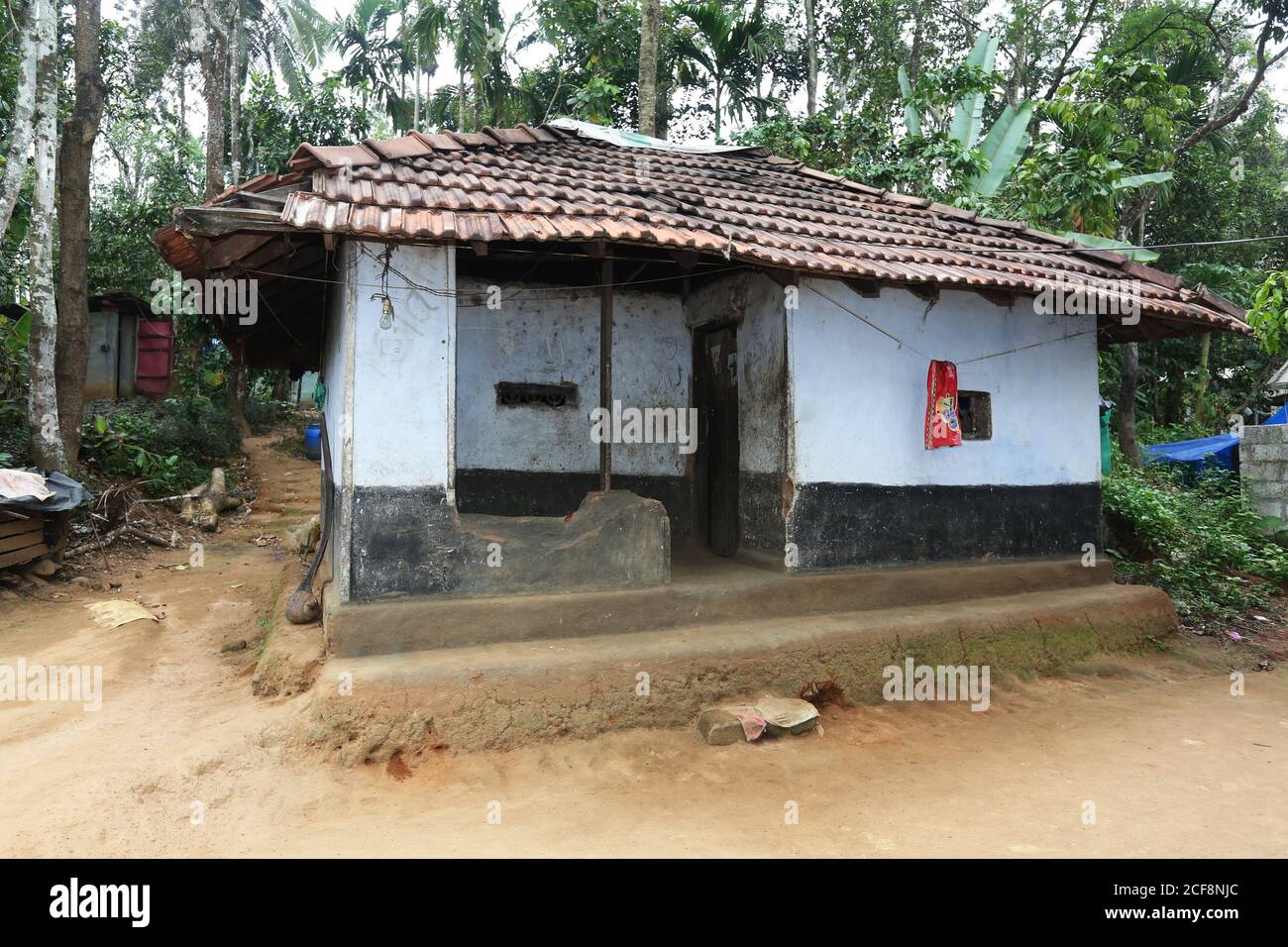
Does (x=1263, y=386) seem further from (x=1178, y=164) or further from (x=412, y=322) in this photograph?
(x=412, y=322)

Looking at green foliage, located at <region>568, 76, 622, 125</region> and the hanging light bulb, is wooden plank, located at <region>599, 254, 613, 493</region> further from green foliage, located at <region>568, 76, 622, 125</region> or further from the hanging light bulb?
green foliage, located at <region>568, 76, 622, 125</region>

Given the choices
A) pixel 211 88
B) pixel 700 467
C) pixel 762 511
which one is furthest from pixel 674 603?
pixel 211 88

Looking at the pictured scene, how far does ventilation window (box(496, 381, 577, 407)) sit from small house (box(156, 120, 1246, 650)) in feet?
0.08

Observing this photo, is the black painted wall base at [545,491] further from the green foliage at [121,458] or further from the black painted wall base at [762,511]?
the green foliage at [121,458]

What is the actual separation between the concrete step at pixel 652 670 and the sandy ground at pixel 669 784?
16cm

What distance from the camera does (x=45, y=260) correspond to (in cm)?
931

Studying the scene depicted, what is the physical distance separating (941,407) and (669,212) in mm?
2831

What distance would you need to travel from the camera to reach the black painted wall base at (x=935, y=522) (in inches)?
258

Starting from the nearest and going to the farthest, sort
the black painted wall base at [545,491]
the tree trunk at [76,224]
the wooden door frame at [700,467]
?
the black painted wall base at [545,491] → the wooden door frame at [700,467] → the tree trunk at [76,224]

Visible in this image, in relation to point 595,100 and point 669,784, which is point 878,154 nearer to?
point 595,100

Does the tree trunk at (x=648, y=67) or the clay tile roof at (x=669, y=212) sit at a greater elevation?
the tree trunk at (x=648, y=67)

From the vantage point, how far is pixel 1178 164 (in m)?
16.3

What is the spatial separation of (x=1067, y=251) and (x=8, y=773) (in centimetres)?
953

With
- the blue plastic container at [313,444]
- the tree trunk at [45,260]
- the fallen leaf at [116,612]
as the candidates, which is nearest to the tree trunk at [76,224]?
the tree trunk at [45,260]
